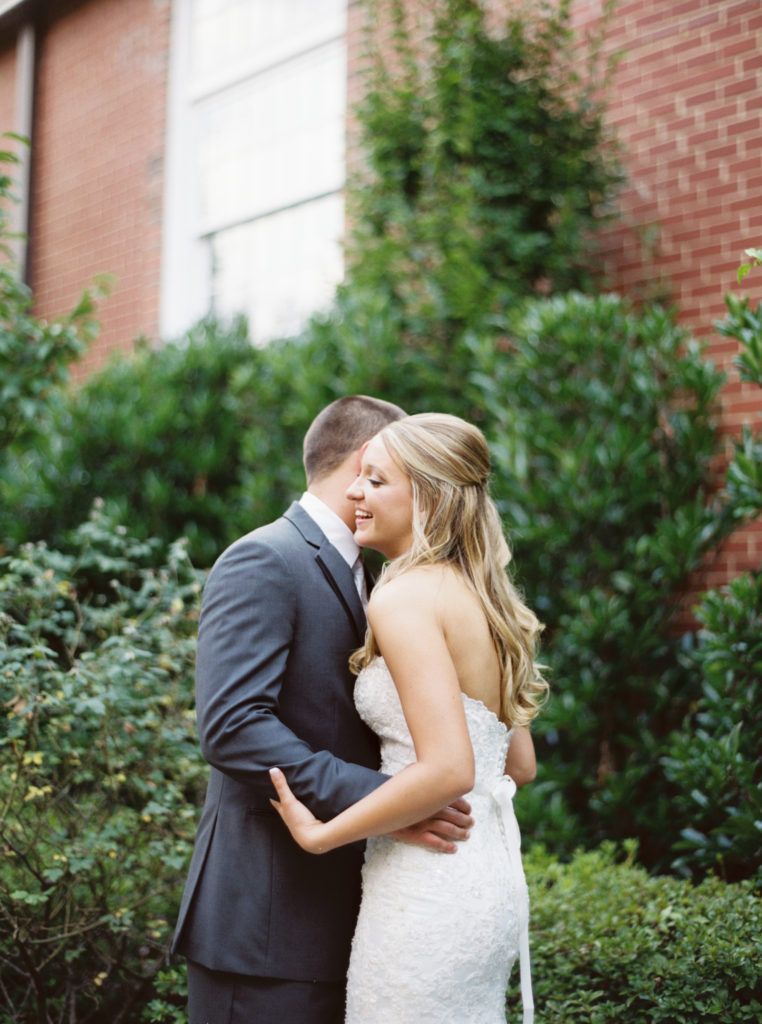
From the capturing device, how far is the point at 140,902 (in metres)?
3.52

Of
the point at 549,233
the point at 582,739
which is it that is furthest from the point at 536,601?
the point at 549,233

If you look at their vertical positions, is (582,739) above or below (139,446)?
below

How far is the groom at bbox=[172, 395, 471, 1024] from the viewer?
232 cm

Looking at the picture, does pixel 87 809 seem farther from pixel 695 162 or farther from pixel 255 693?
pixel 695 162

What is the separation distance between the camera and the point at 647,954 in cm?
312

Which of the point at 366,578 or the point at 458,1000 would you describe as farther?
the point at 366,578

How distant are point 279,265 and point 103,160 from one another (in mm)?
2450

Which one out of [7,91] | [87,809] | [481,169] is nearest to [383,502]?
[87,809]

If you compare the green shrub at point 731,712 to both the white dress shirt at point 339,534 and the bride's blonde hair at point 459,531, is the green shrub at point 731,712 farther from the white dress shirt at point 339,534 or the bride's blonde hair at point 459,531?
the white dress shirt at point 339,534

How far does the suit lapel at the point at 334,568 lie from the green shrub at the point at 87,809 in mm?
949

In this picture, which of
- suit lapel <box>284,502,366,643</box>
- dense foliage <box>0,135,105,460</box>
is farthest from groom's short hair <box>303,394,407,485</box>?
dense foliage <box>0,135,105,460</box>

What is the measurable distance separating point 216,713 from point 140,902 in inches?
61.6

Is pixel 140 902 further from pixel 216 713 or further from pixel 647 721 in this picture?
pixel 647 721

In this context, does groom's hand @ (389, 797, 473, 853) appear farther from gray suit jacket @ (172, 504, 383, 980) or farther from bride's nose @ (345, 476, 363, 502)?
bride's nose @ (345, 476, 363, 502)
